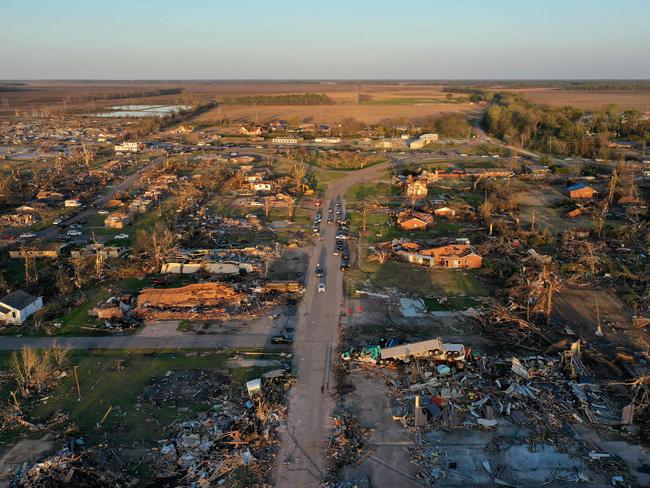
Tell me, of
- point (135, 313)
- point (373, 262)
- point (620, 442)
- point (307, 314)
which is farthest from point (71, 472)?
point (373, 262)

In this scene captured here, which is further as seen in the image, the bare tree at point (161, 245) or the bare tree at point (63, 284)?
the bare tree at point (161, 245)

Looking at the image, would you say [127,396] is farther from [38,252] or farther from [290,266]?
[38,252]

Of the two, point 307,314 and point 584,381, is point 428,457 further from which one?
point 307,314

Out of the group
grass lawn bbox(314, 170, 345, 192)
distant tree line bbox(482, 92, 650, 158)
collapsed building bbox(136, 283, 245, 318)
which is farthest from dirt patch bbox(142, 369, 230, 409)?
distant tree line bbox(482, 92, 650, 158)

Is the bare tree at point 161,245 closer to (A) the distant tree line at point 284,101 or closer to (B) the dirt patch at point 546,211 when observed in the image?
(B) the dirt patch at point 546,211

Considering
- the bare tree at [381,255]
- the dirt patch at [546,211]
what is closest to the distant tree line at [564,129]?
the dirt patch at [546,211]

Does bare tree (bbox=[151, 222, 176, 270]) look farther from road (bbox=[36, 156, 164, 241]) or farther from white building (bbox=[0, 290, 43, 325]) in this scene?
road (bbox=[36, 156, 164, 241])
